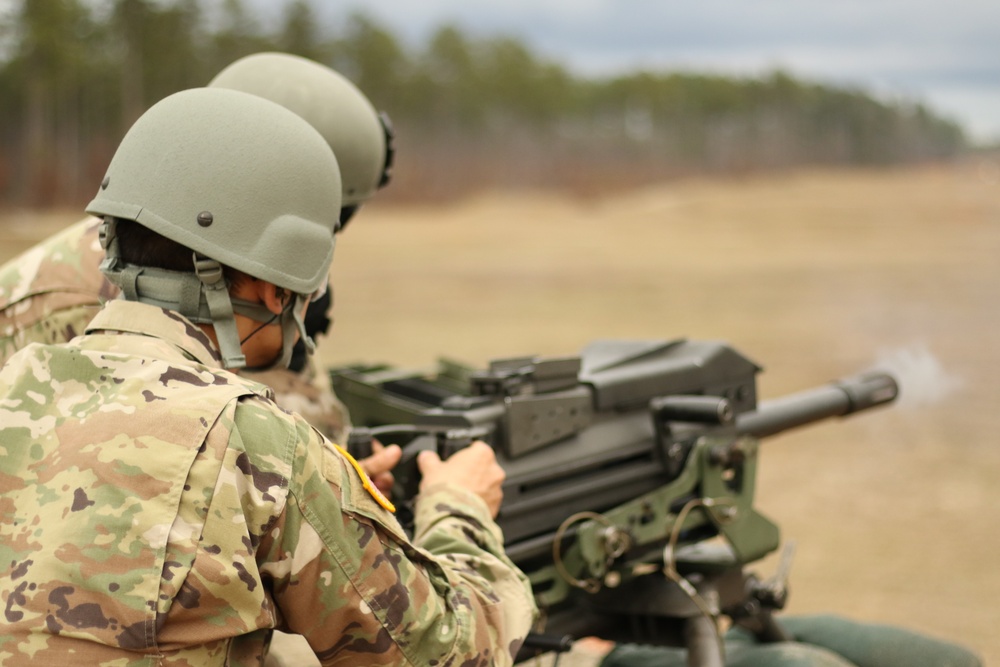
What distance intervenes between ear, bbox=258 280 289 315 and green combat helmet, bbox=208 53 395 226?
1619 millimetres

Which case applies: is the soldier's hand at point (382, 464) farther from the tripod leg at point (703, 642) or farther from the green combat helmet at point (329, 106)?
the green combat helmet at point (329, 106)

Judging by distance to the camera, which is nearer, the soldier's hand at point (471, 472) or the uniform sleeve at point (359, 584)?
the uniform sleeve at point (359, 584)

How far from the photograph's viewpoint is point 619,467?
337 centimetres

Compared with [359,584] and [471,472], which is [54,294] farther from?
[359,584]

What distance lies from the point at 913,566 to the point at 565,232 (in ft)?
93.8

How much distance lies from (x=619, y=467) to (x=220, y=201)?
1550 millimetres

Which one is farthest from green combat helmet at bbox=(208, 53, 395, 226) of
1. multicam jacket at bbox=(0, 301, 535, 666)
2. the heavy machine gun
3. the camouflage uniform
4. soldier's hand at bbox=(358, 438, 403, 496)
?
multicam jacket at bbox=(0, 301, 535, 666)

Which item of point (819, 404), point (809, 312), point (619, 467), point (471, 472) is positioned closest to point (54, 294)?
point (471, 472)

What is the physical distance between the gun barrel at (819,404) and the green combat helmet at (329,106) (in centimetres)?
160

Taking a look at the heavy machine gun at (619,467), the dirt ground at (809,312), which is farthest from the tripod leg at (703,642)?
the dirt ground at (809,312)

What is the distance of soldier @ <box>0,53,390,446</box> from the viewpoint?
3438mm

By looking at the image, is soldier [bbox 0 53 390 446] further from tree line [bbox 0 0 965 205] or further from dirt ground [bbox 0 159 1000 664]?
tree line [bbox 0 0 965 205]

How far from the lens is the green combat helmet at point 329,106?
4102 mm

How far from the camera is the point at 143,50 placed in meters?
35.8
